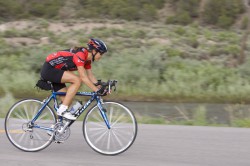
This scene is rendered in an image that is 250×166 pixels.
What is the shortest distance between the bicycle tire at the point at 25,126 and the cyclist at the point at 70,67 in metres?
0.37

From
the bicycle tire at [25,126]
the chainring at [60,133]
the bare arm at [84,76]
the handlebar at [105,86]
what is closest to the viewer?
the bare arm at [84,76]

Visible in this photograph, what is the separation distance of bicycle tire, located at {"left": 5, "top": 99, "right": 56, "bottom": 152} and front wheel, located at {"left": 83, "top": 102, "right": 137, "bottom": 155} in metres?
0.54

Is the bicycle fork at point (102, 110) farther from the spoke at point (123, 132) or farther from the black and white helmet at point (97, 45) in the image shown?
the black and white helmet at point (97, 45)

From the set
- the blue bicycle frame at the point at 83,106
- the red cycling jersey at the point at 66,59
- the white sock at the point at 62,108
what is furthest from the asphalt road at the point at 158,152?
the red cycling jersey at the point at 66,59

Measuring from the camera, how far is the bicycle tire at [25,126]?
7227mm

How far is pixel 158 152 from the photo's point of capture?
7422 mm

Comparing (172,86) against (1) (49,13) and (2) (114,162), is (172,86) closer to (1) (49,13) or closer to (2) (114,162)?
(2) (114,162)

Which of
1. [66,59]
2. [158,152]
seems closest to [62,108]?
[66,59]

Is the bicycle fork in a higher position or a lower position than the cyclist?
lower

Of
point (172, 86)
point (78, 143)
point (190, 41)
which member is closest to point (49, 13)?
point (190, 41)

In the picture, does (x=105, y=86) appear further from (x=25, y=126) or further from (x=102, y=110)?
(x=25, y=126)

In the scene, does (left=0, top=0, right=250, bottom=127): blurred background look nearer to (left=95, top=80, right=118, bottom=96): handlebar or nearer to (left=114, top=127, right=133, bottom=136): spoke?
(left=114, top=127, right=133, bottom=136): spoke

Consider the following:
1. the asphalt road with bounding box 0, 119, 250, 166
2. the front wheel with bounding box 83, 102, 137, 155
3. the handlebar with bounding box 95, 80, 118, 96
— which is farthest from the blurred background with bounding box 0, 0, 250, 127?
the handlebar with bounding box 95, 80, 118, 96

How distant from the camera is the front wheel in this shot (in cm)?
703
